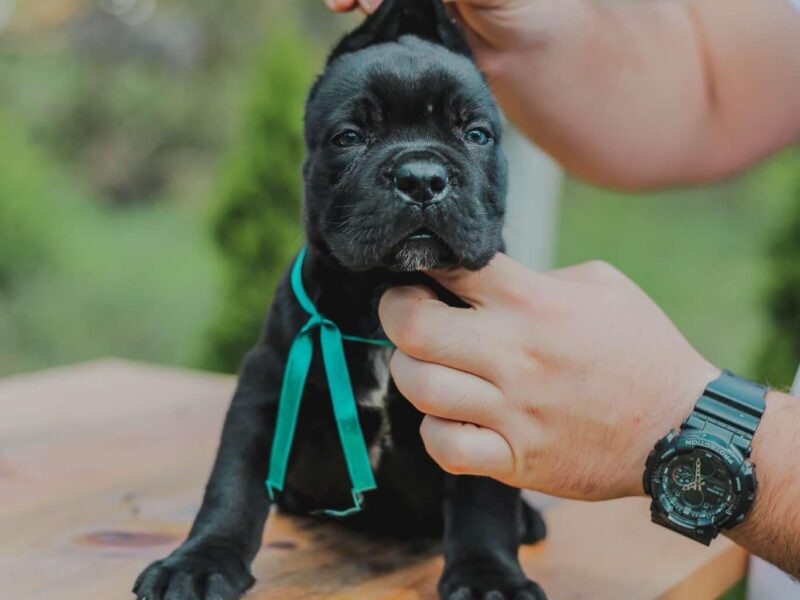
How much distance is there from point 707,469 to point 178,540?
104 centimetres

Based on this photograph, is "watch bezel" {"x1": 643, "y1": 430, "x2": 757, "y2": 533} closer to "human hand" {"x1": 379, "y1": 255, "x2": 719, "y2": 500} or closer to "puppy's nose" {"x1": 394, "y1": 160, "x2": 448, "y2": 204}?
"human hand" {"x1": 379, "y1": 255, "x2": 719, "y2": 500}

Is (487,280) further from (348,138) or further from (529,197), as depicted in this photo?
(529,197)

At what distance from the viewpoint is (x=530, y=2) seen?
93.1 inches

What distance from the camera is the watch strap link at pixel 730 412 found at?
5.75 feet

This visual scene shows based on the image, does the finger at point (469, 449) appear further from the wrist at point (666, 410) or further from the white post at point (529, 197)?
the white post at point (529, 197)

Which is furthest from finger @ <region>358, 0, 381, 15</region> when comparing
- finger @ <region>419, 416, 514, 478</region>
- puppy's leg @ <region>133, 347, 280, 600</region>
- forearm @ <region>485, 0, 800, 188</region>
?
finger @ <region>419, 416, 514, 478</region>

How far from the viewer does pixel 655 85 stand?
273 centimetres

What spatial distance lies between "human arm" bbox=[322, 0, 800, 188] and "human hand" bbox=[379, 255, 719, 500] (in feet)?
2.89

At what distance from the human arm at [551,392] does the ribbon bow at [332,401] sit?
11 cm

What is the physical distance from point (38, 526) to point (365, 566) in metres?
0.69

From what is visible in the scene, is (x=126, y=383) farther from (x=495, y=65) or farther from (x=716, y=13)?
(x=716, y=13)

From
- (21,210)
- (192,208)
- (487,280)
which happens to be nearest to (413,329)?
(487,280)

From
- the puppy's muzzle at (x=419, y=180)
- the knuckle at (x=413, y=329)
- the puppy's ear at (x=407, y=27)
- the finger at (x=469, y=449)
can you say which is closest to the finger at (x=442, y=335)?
the knuckle at (x=413, y=329)

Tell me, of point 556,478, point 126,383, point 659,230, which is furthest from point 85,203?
point 556,478
